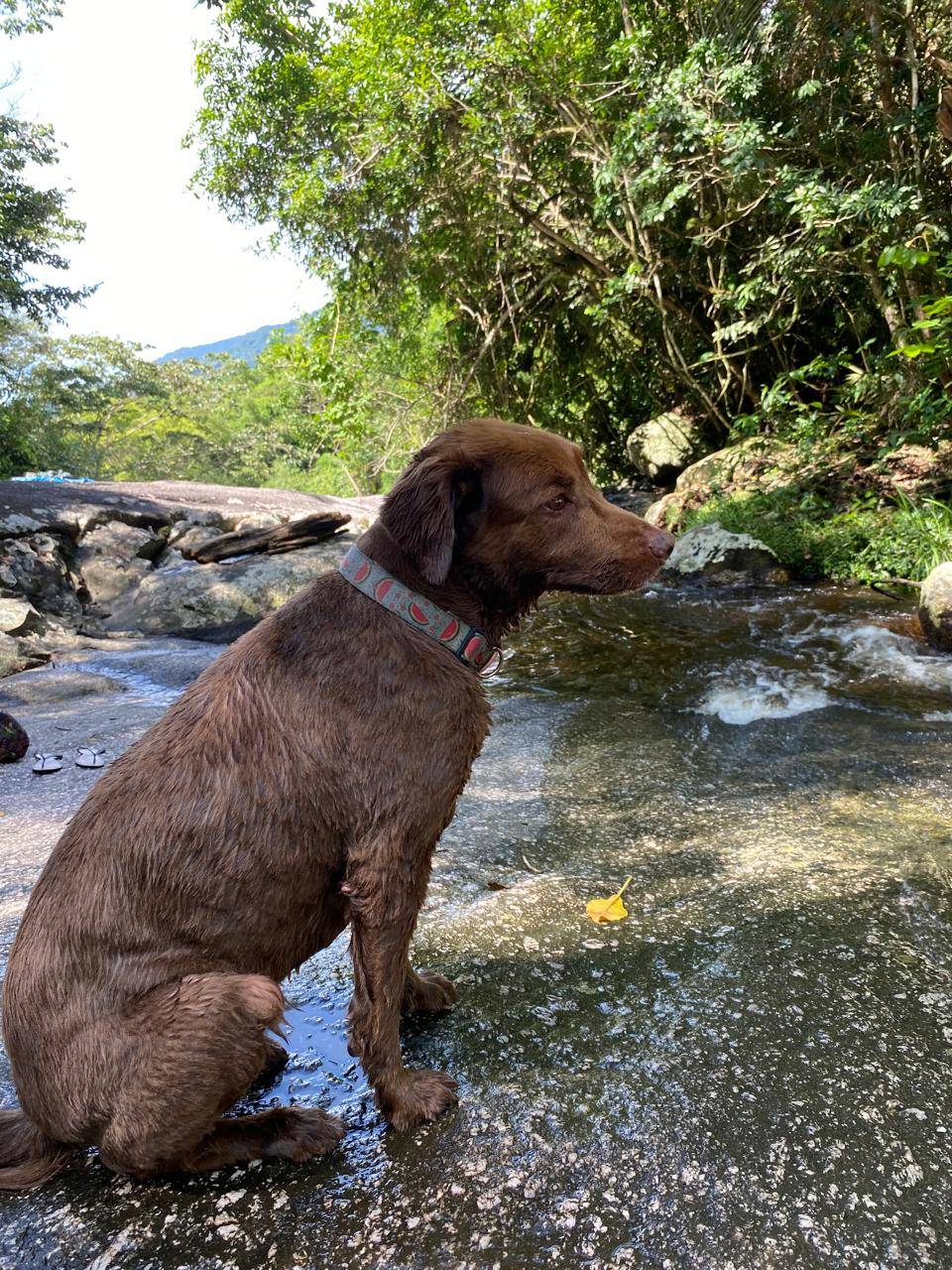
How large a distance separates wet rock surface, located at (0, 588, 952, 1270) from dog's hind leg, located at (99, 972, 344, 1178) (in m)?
0.20

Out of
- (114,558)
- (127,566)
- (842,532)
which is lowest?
(842,532)

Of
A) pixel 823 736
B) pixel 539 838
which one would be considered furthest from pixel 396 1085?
pixel 823 736

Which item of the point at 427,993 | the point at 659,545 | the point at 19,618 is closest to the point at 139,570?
the point at 19,618

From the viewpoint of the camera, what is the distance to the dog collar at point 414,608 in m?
2.16

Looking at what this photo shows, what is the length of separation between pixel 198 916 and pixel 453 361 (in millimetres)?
14745

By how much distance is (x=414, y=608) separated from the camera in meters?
2.16

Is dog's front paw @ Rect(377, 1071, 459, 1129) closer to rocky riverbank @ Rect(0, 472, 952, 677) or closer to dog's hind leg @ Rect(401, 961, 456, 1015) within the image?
dog's hind leg @ Rect(401, 961, 456, 1015)

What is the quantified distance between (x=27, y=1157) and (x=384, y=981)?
977 mm

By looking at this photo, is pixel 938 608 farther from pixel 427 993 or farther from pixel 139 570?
pixel 139 570

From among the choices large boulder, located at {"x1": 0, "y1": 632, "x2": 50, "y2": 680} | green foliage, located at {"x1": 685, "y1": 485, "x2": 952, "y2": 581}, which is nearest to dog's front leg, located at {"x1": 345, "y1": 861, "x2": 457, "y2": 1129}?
large boulder, located at {"x1": 0, "y1": 632, "x2": 50, "y2": 680}

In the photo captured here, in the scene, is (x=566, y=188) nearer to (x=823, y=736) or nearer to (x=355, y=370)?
(x=355, y=370)

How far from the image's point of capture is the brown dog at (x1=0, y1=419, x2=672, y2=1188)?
5.96 ft

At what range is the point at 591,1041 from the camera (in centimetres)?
236

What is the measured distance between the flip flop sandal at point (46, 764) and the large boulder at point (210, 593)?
4.43 meters
